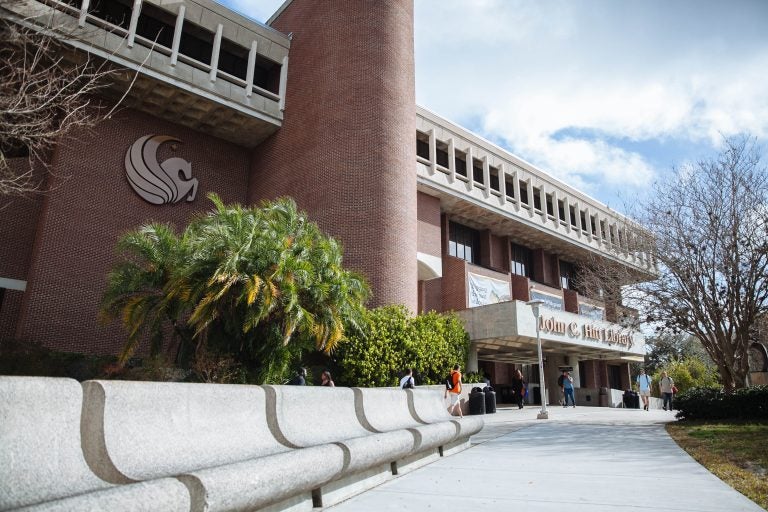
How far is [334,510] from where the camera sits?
437 centimetres

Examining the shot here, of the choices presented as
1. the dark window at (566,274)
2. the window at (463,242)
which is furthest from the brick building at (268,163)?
the dark window at (566,274)

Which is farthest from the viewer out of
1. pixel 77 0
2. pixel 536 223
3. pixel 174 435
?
pixel 536 223

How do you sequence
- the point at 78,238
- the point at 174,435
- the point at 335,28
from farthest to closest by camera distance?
the point at 335,28 < the point at 78,238 < the point at 174,435

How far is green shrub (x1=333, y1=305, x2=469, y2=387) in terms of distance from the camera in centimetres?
1825

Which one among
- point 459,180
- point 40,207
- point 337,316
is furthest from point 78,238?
point 459,180

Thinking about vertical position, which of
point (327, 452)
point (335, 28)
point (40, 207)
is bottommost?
point (327, 452)

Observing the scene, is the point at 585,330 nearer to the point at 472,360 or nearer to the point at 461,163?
the point at 472,360

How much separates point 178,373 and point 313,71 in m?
15.8

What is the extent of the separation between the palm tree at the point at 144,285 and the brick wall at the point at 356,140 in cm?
727

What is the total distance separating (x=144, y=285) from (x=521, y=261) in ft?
88.9

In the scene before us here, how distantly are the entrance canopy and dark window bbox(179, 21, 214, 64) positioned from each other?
17790mm

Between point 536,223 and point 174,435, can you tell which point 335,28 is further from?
point 174,435

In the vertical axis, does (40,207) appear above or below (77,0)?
below

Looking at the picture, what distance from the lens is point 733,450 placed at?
28.2 ft
